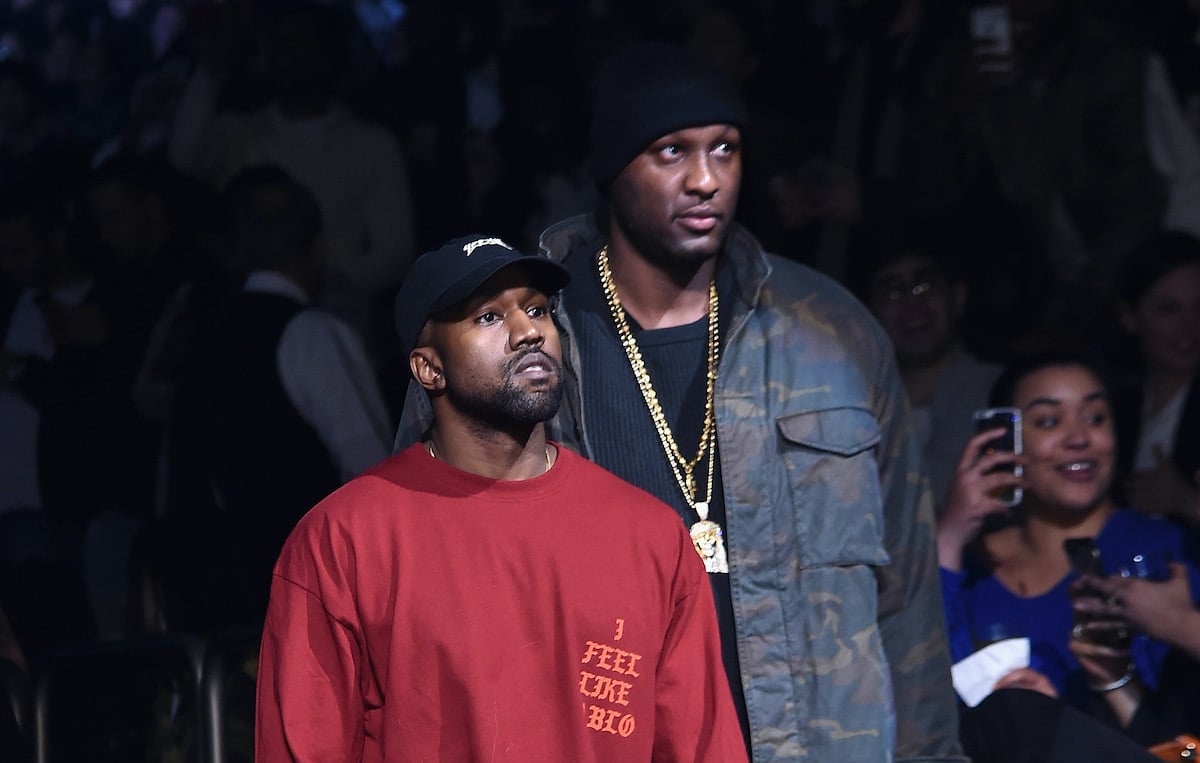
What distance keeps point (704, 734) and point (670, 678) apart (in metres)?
0.13

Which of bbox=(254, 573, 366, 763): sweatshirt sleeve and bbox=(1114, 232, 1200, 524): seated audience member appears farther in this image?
bbox=(1114, 232, 1200, 524): seated audience member

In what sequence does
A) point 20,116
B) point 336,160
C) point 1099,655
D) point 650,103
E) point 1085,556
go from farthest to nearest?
point 20,116 → point 336,160 → point 1085,556 → point 1099,655 → point 650,103

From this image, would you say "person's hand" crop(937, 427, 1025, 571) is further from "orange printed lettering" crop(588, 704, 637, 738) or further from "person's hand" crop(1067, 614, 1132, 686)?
"orange printed lettering" crop(588, 704, 637, 738)

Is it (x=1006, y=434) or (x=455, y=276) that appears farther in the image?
(x=1006, y=434)

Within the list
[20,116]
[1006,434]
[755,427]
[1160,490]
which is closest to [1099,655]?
[1006,434]

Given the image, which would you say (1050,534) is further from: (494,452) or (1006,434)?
(494,452)

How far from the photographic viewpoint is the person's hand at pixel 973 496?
5.01m

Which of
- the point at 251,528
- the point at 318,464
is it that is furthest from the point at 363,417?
the point at 251,528

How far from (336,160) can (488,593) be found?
4707 mm

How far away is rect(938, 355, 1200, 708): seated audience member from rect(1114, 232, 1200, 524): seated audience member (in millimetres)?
677

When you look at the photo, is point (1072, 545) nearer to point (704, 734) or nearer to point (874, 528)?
point (874, 528)

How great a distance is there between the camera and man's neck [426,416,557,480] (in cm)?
304

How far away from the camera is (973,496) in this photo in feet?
16.5

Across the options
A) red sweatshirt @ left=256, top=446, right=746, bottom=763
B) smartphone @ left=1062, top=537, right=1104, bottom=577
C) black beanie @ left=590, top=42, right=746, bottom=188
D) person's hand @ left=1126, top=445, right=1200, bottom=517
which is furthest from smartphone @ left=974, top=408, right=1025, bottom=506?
red sweatshirt @ left=256, top=446, right=746, bottom=763
